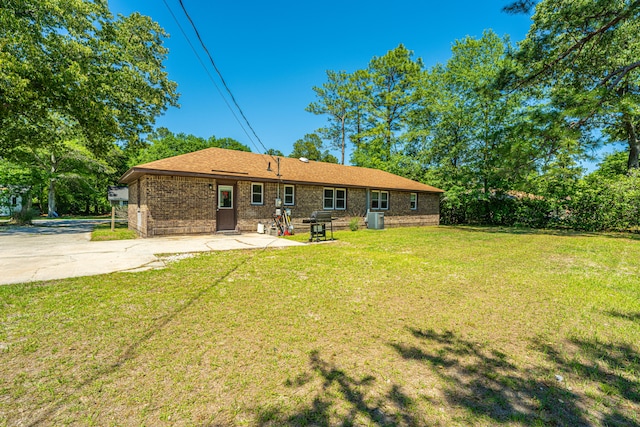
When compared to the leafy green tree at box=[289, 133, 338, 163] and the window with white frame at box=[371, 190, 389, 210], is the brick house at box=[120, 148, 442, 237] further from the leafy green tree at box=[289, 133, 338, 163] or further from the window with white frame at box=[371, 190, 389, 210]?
the leafy green tree at box=[289, 133, 338, 163]

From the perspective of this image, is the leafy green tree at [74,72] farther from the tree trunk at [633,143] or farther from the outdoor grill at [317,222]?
the tree trunk at [633,143]

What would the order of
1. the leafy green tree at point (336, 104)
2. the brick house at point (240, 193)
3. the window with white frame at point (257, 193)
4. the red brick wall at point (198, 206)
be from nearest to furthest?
1. the red brick wall at point (198, 206)
2. the brick house at point (240, 193)
3. the window with white frame at point (257, 193)
4. the leafy green tree at point (336, 104)

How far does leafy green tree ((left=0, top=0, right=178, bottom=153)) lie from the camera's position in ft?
38.2

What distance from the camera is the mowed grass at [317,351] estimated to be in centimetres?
206

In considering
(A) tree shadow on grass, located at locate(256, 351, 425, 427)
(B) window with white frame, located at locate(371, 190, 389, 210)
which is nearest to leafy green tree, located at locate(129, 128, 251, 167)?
Answer: (B) window with white frame, located at locate(371, 190, 389, 210)

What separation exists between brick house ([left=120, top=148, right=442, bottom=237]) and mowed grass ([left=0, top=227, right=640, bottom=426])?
6.61 m

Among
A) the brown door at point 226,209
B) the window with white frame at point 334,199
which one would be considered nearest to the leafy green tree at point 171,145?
the brown door at point 226,209

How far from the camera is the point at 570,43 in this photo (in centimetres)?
879

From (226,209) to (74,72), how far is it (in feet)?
29.3

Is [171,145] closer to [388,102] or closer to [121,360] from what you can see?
[388,102]

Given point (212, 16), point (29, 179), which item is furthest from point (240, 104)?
point (29, 179)

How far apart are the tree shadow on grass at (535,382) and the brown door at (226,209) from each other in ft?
36.5

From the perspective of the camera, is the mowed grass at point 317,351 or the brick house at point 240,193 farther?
the brick house at point 240,193

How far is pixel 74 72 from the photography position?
12039 mm
